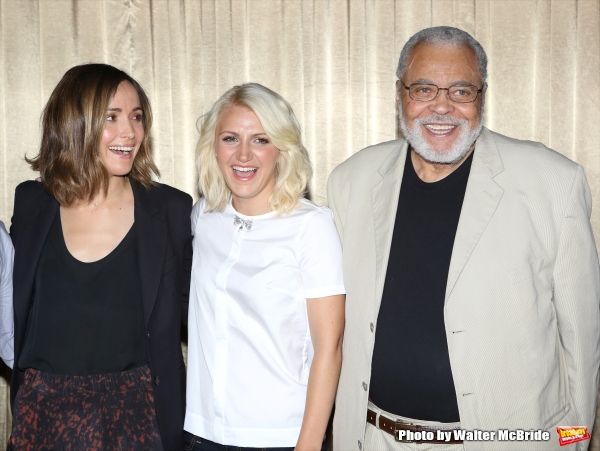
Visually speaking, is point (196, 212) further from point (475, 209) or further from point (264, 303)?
point (475, 209)

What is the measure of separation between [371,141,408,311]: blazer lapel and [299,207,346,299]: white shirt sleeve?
14 cm

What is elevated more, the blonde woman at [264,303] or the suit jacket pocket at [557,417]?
the blonde woman at [264,303]

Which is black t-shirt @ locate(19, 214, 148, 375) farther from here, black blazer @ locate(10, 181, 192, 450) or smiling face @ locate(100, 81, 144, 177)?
smiling face @ locate(100, 81, 144, 177)

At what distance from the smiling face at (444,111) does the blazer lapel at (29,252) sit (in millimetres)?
1333

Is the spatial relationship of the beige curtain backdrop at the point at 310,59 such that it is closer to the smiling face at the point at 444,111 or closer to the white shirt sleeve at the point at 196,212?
the white shirt sleeve at the point at 196,212

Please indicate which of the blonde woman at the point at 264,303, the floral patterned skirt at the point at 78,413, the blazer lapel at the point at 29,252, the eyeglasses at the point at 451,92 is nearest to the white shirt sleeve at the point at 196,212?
the blonde woman at the point at 264,303

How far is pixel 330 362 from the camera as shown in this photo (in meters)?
2.12

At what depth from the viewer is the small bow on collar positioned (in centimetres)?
225

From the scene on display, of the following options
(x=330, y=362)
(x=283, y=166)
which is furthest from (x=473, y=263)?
(x=283, y=166)

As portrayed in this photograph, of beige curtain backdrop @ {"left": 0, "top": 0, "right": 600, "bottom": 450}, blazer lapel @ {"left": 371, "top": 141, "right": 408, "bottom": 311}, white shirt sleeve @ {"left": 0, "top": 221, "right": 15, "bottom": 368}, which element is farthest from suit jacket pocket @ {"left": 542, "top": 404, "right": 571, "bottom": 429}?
white shirt sleeve @ {"left": 0, "top": 221, "right": 15, "bottom": 368}

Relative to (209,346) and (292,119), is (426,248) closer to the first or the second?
(292,119)

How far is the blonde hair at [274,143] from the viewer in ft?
7.28

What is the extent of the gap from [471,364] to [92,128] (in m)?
1.50

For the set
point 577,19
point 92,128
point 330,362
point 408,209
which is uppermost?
point 577,19
